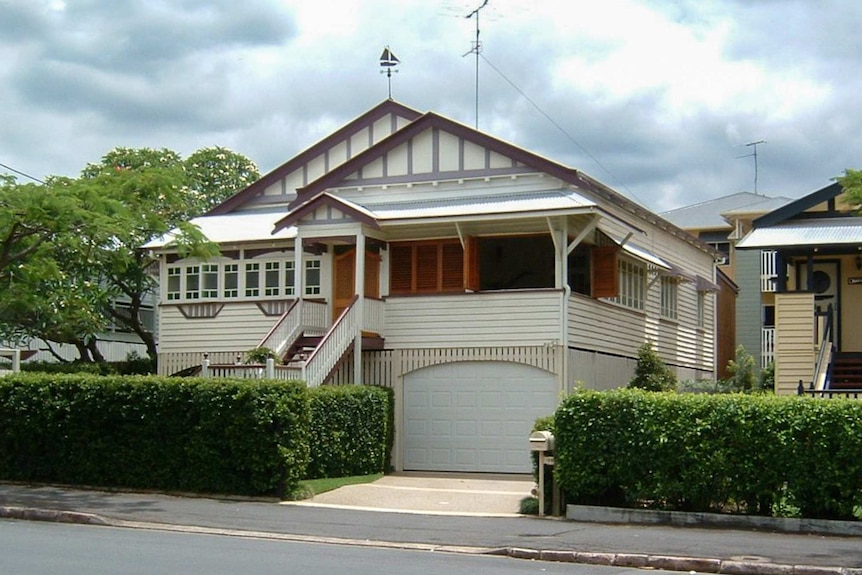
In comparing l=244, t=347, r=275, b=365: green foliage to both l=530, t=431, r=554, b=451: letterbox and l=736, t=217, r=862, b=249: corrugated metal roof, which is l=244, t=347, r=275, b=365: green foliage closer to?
l=530, t=431, r=554, b=451: letterbox

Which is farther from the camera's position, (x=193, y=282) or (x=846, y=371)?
(x=193, y=282)

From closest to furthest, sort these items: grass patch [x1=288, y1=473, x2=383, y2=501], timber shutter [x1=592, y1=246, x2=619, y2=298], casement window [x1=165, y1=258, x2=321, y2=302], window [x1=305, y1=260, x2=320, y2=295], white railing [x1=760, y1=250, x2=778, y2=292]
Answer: grass patch [x1=288, y1=473, x2=383, y2=501] → timber shutter [x1=592, y1=246, x2=619, y2=298] → window [x1=305, y1=260, x2=320, y2=295] → casement window [x1=165, y1=258, x2=321, y2=302] → white railing [x1=760, y1=250, x2=778, y2=292]

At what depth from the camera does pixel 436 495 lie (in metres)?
22.2

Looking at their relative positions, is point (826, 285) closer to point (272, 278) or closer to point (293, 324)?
point (293, 324)

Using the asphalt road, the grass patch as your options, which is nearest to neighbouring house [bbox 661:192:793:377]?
the grass patch

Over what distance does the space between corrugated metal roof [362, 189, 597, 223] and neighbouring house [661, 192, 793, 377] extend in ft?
55.3

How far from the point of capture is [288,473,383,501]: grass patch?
21141mm

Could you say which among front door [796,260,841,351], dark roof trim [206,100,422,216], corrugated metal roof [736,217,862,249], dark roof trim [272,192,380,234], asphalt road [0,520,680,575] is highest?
dark roof trim [206,100,422,216]

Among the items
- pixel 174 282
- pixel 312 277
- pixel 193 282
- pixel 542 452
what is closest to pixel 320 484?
pixel 542 452

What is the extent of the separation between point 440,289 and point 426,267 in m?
0.68

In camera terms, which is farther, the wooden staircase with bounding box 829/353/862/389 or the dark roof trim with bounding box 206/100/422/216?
the dark roof trim with bounding box 206/100/422/216

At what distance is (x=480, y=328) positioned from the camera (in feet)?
86.7

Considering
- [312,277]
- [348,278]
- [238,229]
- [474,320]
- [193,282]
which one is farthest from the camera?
[238,229]

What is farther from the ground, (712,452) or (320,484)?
(712,452)
